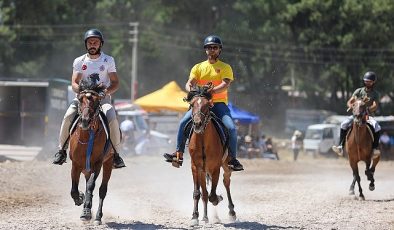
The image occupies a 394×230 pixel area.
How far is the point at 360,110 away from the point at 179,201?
16.4ft

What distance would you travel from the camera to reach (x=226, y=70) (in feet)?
48.3

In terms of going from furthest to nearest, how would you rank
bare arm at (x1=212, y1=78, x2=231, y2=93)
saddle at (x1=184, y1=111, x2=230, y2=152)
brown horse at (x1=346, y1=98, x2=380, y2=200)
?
1. brown horse at (x1=346, y1=98, x2=380, y2=200)
2. saddle at (x1=184, y1=111, x2=230, y2=152)
3. bare arm at (x1=212, y1=78, x2=231, y2=93)

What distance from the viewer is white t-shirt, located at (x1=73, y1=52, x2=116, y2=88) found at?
46.3 feet

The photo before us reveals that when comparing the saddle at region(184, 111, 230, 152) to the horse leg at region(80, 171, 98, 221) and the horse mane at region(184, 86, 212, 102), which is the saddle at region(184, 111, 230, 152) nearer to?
the horse mane at region(184, 86, 212, 102)

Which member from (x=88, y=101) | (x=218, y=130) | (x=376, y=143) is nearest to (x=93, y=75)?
(x=88, y=101)

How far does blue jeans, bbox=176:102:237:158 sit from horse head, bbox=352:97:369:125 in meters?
6.42

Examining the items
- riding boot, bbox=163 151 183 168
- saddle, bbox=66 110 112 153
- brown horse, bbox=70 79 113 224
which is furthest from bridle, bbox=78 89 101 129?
riding boot, bbox=163 151 183 168

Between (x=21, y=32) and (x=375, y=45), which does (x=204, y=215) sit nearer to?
(x=21, y=32)

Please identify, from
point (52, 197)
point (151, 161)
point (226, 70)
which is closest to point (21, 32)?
point (151, 161)

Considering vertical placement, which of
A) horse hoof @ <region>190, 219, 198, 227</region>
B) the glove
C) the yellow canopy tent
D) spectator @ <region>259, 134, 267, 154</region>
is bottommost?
spectator @ <region>259, 134, 267, 154</region>

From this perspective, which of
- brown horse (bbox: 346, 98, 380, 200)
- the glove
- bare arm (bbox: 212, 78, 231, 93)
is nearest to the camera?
the glove

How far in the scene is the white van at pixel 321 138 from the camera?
55.2 m

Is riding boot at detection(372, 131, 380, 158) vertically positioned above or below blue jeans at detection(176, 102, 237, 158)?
below

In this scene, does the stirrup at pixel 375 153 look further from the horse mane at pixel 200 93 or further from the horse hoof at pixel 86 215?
the horse hoof at pixel 86 215
